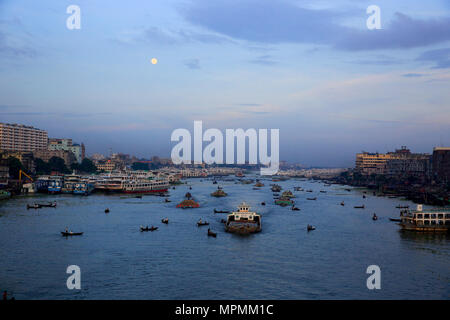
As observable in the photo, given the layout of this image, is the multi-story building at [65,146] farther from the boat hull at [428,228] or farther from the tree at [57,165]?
the boat hull at [428,228]

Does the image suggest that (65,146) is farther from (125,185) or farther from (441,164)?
(441,164)

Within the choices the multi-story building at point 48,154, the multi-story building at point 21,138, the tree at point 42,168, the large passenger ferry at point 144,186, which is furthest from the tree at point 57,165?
the large passenger ferry at point 144,186

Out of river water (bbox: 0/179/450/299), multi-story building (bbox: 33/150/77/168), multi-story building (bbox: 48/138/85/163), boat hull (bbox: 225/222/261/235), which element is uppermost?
multi-story building (bbox: 48/138/85/163)

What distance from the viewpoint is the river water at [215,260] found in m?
11.7

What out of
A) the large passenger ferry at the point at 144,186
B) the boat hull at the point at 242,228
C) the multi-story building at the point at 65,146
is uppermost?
the multi-story building at the point at 65,146

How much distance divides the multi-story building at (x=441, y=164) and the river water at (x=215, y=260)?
37.3 metres

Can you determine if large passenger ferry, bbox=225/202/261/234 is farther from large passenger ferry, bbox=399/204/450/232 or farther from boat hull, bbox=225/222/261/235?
large passenger ferry, bbox=399/204/450/232

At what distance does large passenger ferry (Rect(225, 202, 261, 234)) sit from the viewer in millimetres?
20219

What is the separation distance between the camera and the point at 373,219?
83.9ft

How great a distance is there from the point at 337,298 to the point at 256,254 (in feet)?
16.3

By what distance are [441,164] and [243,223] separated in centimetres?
4718

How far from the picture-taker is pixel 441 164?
192 feet

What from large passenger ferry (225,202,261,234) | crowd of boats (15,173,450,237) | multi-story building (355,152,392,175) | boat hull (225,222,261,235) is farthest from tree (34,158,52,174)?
multi-story building (355,152,392,175)

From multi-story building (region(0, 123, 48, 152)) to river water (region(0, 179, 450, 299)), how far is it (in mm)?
47887
